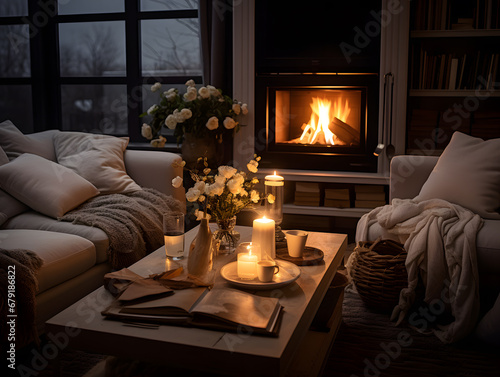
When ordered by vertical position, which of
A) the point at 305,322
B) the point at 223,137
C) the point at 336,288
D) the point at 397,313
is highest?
the point at 223,137

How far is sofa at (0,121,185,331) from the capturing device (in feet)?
6.86

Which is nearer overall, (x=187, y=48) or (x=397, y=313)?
(x=397, y=313)

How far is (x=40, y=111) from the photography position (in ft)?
14.2

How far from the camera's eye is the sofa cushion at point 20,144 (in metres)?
2.84

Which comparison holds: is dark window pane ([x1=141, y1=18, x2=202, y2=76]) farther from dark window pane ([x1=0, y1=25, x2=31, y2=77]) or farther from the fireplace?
dark window pane ([x1=0, y1=25, x2=31, y2=77])

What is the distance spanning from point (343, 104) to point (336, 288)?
5.76ft

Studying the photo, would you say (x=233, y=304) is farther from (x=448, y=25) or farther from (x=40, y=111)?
(x=40, y=111)

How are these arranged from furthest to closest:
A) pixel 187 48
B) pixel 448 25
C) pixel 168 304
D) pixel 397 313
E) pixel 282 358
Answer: pixel 187 48, pixel 448 25, pixel 397 313, pixel 168 304, pixel 282 358

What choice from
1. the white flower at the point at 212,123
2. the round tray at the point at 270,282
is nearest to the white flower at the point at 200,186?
the round tray at the point at 270,282

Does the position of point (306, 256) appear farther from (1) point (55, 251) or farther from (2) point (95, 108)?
(2) point (95, 108)

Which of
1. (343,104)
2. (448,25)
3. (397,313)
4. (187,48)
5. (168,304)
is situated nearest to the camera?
(168,304)

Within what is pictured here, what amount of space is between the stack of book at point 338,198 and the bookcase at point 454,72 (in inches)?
19.9

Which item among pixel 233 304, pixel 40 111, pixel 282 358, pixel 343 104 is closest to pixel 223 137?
pixel 343 104

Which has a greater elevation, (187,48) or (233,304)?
(187,48)
